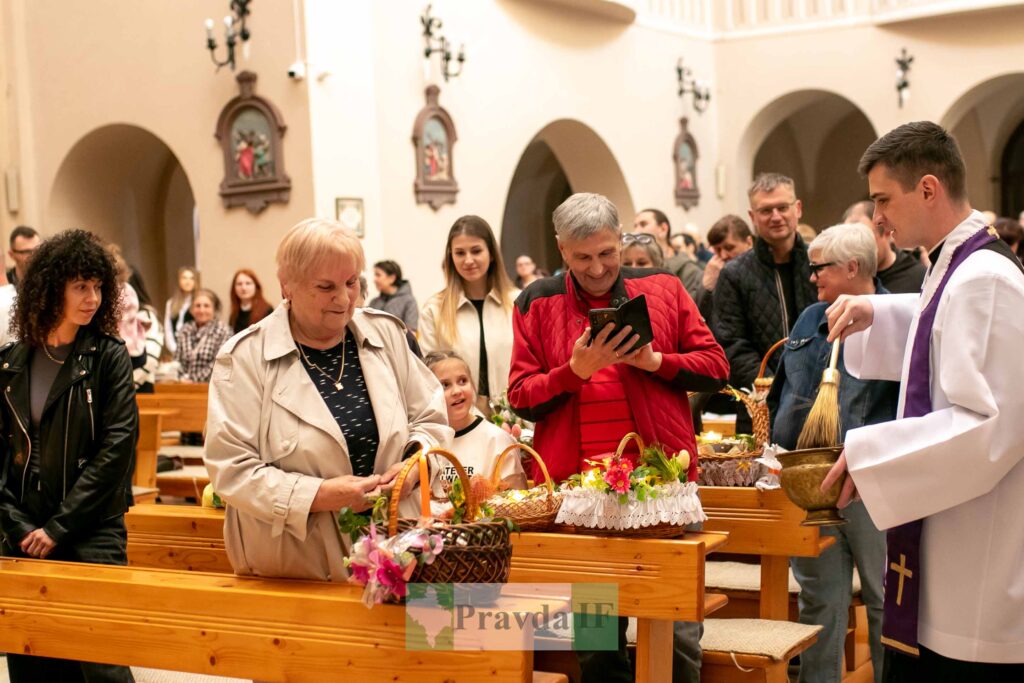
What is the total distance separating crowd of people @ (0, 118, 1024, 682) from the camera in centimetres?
267

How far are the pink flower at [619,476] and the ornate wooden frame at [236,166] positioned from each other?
741cm

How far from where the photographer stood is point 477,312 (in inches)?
193

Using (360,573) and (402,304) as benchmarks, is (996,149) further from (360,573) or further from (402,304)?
(360,573)

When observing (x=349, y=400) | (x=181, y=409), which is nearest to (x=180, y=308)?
(x=181, y=409)

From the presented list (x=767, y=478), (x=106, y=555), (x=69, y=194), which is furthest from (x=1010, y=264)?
(x=69, y=194)

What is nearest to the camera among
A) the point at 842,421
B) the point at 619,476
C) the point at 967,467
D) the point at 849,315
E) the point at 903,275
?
the point at 967,467

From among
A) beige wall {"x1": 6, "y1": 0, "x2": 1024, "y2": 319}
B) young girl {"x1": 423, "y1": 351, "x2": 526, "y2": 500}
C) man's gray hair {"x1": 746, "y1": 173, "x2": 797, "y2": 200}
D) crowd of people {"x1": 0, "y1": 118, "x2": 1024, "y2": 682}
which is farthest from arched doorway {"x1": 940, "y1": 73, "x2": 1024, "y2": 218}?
young girl {"x1": 423, "y1": 351, "x2": 526, "y2": 500}

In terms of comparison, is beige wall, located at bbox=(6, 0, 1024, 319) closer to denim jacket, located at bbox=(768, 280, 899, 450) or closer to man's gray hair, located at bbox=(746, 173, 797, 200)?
man's gray hair, located at bbox=(746, 173, 797, 200)

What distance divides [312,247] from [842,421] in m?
2.20

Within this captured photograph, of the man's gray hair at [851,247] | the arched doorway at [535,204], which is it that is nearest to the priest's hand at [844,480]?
the man's gray hair at [851,247]

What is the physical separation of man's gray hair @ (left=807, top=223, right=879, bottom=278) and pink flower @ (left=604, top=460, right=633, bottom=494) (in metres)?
1.41

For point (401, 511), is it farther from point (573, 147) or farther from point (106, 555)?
point (573, 147)

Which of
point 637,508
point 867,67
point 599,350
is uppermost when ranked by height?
point 867,67

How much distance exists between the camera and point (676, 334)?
366 cm
